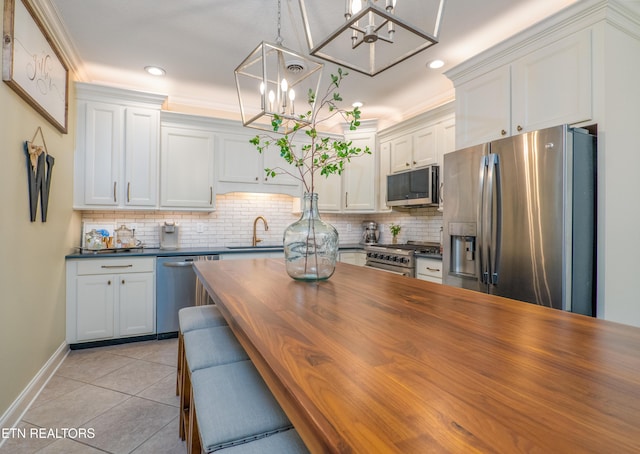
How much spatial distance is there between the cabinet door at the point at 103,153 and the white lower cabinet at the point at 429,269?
301 centimetres

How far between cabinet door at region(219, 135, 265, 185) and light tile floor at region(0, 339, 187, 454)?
1.96 m

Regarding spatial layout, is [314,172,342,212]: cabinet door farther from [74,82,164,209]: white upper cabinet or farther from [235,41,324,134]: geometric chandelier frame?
[74,82,164,209]: white upper cabinet

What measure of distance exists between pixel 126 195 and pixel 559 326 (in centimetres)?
357

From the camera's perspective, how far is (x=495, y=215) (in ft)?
7.54

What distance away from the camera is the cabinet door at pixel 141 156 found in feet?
10.9

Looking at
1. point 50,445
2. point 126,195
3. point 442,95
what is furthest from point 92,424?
point 442,95

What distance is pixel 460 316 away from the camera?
1040 millimetres

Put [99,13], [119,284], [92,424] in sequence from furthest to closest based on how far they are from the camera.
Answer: [119,284] < [99,13] < [92,424]

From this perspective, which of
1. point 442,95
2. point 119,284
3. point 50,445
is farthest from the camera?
point 442,95

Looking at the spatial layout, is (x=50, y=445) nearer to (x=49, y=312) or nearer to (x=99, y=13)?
(x=49, y=312)

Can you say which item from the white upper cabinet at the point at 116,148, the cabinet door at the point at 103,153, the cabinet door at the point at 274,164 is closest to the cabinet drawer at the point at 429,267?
the cabinet door at the point at 274,164

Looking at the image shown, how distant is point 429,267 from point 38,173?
3.10 metres

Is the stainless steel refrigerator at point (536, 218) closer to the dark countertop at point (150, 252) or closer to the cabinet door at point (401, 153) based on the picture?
the cabinet door at point (401, 153)

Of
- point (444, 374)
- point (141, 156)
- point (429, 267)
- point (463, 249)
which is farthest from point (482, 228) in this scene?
point (141, 156)
